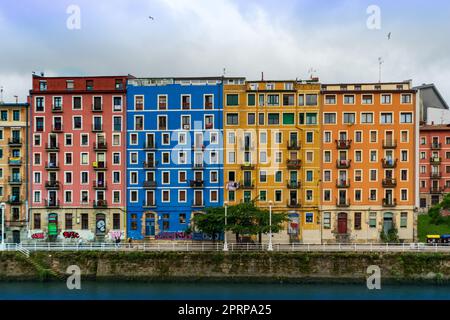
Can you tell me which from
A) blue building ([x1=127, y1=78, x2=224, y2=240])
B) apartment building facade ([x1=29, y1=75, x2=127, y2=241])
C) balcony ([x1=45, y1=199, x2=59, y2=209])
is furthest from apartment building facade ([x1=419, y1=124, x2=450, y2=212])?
balcony ([x1=45, y1=199, x2=59, y2=209])

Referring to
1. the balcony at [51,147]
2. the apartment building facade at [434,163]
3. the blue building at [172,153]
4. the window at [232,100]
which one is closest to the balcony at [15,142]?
the balcony at [51,147]

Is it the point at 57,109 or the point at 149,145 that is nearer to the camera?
the point at 149,145

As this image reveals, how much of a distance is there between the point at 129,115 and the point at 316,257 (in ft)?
91.8

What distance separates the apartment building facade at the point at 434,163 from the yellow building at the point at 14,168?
58638 mm

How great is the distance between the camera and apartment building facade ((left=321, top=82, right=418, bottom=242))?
58.7 metres

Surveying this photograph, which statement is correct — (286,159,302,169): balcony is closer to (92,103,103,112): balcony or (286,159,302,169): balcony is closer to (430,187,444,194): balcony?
(92,103,103,112): balcony

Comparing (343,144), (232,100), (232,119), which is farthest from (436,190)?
(232,100)

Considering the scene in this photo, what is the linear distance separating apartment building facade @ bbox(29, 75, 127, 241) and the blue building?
1.68m

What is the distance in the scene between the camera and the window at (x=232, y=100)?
59406 millimetres

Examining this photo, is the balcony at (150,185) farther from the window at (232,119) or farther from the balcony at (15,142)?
the balcony at (15,142)

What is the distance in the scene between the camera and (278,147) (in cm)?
5931

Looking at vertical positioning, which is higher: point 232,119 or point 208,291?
point 232,119

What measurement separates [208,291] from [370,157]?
26.8 metres

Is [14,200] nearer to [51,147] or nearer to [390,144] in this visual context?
[51,147]
